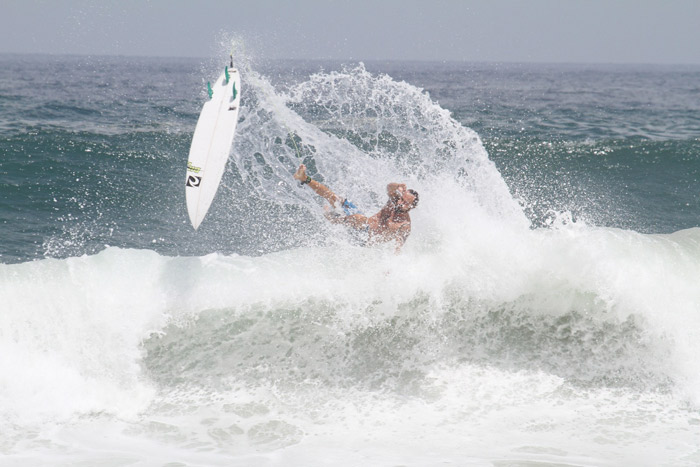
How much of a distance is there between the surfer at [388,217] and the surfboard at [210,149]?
1.18 m

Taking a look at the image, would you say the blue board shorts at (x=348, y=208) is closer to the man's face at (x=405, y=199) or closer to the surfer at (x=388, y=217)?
the surfer at (x=388, y=217)

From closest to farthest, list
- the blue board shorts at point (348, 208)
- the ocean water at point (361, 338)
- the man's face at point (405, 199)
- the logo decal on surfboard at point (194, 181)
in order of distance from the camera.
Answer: the ocean water at point (361, 338) → the man's face at point (405, 199) → the blue board shorts at point (348, 208) → the logo decal on surfboard at point (194, 181)

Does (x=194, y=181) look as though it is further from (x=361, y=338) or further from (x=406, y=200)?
(x=361, y=338)

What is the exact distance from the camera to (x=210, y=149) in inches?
311

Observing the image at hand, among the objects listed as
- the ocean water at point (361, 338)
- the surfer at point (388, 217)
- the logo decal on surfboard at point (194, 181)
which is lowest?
the ocean water at point (361, 338)

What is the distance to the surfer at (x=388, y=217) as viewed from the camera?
749 cm

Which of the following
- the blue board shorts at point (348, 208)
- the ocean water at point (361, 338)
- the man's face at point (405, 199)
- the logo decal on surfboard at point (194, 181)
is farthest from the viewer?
the logo decal on surfboard at point (194, 181)

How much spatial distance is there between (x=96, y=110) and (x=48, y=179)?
1192 centimetres

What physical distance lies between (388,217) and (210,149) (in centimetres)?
231

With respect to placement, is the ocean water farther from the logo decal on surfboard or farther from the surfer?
the logo decal on surfboard

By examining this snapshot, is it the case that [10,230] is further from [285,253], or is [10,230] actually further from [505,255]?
[505,255]

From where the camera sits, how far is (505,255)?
779 cm

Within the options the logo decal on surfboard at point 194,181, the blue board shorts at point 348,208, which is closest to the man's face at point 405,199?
the blue board shorts at point 348,208

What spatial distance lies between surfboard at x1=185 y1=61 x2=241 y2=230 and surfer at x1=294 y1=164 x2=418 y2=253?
118 centimetres
